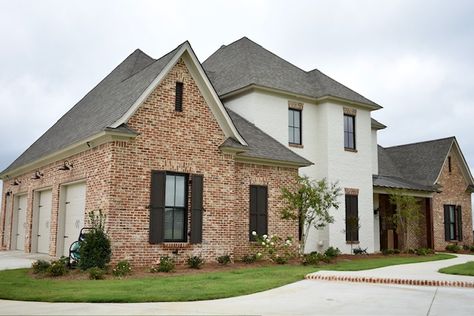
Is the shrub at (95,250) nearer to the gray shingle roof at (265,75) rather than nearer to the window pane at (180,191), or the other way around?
the window pane at (180,191)

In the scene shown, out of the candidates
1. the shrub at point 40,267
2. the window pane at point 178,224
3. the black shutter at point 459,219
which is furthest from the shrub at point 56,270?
the black shutter at point 459,219

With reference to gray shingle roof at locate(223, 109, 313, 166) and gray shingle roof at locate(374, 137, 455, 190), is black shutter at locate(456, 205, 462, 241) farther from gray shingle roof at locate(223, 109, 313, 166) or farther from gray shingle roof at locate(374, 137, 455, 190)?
gray shingle roof at locate(223, 109, 313, 166)

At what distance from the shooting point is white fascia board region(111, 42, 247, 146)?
15.2m

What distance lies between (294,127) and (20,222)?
13.1 metres

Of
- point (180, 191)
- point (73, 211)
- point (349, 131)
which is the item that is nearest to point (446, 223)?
point (349, 131)

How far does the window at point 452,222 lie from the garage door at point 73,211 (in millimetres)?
21476

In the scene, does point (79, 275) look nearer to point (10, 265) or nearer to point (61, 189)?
point (10, 265)

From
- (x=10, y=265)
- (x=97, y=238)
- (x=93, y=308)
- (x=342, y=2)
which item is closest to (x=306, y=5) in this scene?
(x=342, y=2)

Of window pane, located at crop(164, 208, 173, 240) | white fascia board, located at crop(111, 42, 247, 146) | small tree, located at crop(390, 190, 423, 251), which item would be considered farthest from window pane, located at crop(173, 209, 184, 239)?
small tree, located at crop(390, 190, 423, 251)

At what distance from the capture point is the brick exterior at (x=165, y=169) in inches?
579

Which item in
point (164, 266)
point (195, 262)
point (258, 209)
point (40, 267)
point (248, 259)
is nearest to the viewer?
point (40, 267)

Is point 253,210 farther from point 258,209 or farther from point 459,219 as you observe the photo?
point 459,219

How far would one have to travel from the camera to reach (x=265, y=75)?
23.2m

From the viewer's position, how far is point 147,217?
1510cm
